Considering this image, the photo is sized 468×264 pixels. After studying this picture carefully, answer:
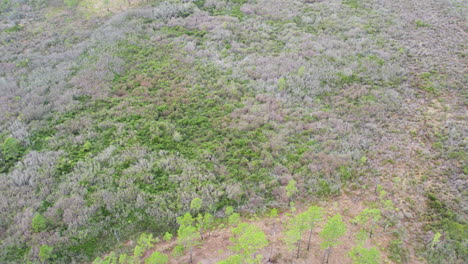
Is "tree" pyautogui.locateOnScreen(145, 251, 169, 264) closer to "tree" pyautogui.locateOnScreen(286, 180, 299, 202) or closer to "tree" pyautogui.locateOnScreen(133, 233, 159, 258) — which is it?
"tree" pyautogui.locateOnScreen(133, 233, 159, 258)

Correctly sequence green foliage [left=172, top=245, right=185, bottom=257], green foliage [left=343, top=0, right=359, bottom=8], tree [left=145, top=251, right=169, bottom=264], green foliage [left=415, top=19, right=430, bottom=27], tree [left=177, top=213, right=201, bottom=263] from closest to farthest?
1. tree [left=145, top=251, right=169, bottom=264]
2. tree [left=177, top=213, right=201, bottom=263]
3. green foliage [left=172, top=245, right=185, bottom=257]
4. green foliage [left=415, top=19, right=430, bottom=27]
5. green foliage [left=343, top=0, right=359, bottom=8]

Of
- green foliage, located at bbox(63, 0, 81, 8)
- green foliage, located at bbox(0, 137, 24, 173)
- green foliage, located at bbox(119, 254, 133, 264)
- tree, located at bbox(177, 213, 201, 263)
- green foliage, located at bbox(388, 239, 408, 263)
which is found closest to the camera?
green foliage, located at bbox(119, 254, 133, 264)

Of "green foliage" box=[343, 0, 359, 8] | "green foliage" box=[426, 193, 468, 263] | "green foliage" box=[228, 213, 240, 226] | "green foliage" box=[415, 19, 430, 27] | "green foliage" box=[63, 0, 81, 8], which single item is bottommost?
"green foliage" box=[426, 193, 468, 263]

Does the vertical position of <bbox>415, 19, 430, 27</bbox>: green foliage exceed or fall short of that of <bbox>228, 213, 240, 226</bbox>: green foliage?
it exceeds it

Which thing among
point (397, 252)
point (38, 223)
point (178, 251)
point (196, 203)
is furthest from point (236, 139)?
point (38, 223)

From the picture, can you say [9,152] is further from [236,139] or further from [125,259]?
[236,139]

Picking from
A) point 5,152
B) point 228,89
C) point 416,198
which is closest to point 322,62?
point 228,89

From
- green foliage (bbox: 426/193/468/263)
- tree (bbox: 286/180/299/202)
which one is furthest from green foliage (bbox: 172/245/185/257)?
green foliage (bbox: 426/193/468/263)
